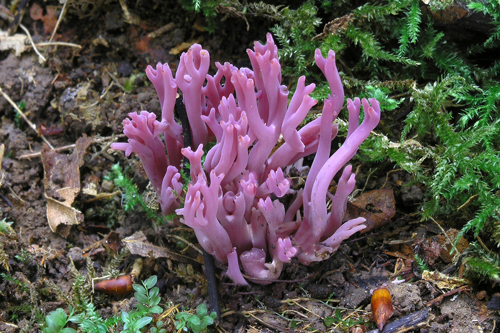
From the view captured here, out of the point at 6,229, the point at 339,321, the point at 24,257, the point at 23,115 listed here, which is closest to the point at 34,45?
the point at 23,115

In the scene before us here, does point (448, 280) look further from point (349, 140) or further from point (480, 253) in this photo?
point (349, 140)

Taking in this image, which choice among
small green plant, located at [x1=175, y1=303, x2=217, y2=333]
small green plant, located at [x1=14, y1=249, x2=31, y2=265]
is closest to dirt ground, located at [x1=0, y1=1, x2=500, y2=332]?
small green plant, located at [x1=14, y1=249, x2=31, y2=265]

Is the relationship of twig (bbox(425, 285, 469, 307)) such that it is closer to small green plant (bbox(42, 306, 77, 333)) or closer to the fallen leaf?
the fallen leaf

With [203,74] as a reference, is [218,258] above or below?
below

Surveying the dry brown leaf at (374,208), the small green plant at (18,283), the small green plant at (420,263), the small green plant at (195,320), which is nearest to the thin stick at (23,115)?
the small green plant at (18,283)

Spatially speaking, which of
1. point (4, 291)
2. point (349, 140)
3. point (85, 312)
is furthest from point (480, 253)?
point (4, 291)

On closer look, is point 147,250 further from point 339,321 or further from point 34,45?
point 34,45
